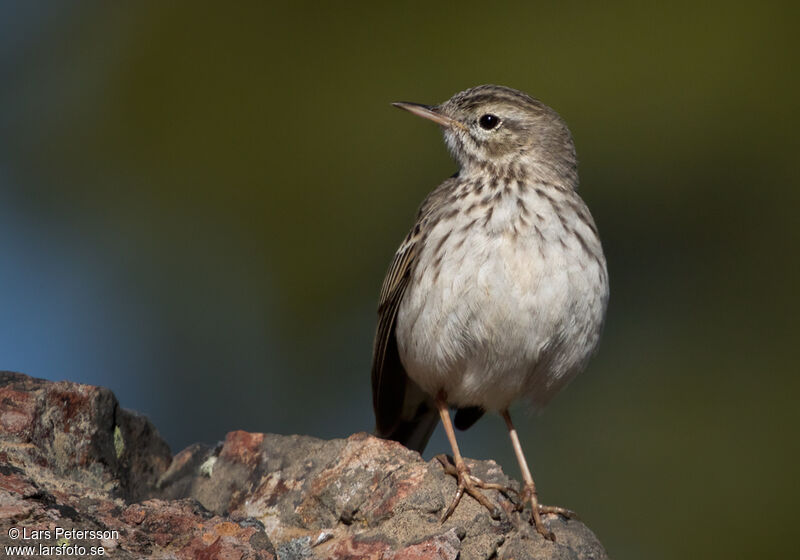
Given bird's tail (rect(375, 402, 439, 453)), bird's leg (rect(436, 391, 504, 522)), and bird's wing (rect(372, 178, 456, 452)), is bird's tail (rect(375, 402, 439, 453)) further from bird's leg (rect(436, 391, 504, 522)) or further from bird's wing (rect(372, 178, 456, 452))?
bird's leg (rect(436, 391, 504, 522))

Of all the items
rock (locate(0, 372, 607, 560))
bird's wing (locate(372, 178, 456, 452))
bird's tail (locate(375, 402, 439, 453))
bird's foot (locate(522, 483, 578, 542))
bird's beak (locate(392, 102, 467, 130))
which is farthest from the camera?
bird's tail (locate(375, 402, 439, 453))

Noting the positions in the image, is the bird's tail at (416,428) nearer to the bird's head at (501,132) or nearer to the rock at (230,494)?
the rock at (230,494)

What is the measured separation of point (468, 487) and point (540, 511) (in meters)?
0.54

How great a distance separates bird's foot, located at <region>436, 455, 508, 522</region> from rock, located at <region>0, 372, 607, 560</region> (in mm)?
36

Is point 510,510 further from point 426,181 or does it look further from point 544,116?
point 426,181

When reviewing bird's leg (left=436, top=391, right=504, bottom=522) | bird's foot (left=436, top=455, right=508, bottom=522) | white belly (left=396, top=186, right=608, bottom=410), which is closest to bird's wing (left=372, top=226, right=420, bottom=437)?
white belly (left=396, top=186, right=608, bottom=410)

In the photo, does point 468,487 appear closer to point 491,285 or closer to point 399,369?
point 491,285

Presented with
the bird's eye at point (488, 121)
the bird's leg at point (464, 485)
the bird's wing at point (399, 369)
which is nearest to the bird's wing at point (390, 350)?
the bird's wing at point (399, 369)

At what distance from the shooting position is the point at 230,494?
4.38 metres

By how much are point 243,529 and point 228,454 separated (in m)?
1.00

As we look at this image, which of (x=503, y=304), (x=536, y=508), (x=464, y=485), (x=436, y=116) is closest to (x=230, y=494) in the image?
(x=464, y=485)

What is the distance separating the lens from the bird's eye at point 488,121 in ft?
18.1

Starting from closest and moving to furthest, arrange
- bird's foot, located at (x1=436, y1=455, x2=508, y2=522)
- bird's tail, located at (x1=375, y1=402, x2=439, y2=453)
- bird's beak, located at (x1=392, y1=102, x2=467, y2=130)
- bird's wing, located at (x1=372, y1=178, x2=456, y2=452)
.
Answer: bird's foot, located at (x1=436, y1=455, x2=508, y2=522) → bird's wing, located at (x1=372, y1=178, x2=456, y2=452) → bird's beak, located at (x1=392, y1=102, x2=467, y2=130) → bird's tail, located at (x1=375, y1=402, x2=439, y2=453)

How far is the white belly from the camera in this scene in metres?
4.76
